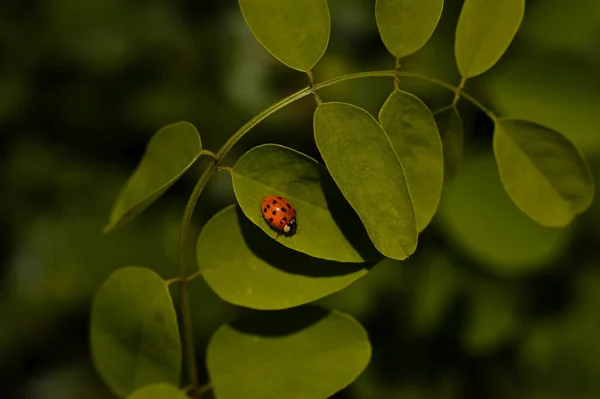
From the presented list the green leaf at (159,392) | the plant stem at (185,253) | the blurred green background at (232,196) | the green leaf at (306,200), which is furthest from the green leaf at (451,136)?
the blurred green background at (232,196)

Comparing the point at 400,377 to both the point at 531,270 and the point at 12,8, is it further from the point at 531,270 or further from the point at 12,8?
the point at 12,8

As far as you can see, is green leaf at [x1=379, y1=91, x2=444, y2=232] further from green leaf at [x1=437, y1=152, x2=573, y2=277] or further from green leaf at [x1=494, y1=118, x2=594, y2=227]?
green leaf at [x1=437, y1=152, x2=573, y2=277]

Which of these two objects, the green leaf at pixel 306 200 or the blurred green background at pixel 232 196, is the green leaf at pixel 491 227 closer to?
the blurred green background at pixel 232 196

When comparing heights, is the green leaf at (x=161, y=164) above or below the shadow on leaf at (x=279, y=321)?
above

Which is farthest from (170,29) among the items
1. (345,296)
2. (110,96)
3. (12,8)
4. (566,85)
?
(566,85)

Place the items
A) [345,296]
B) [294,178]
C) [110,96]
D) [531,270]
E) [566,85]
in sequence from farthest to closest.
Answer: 1. [110,96]
2. [345,296]
3. [531,270]
4. [566,85]
5. [294,178]

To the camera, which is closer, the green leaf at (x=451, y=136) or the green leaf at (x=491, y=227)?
the green leaf at (x=451, y=136)
